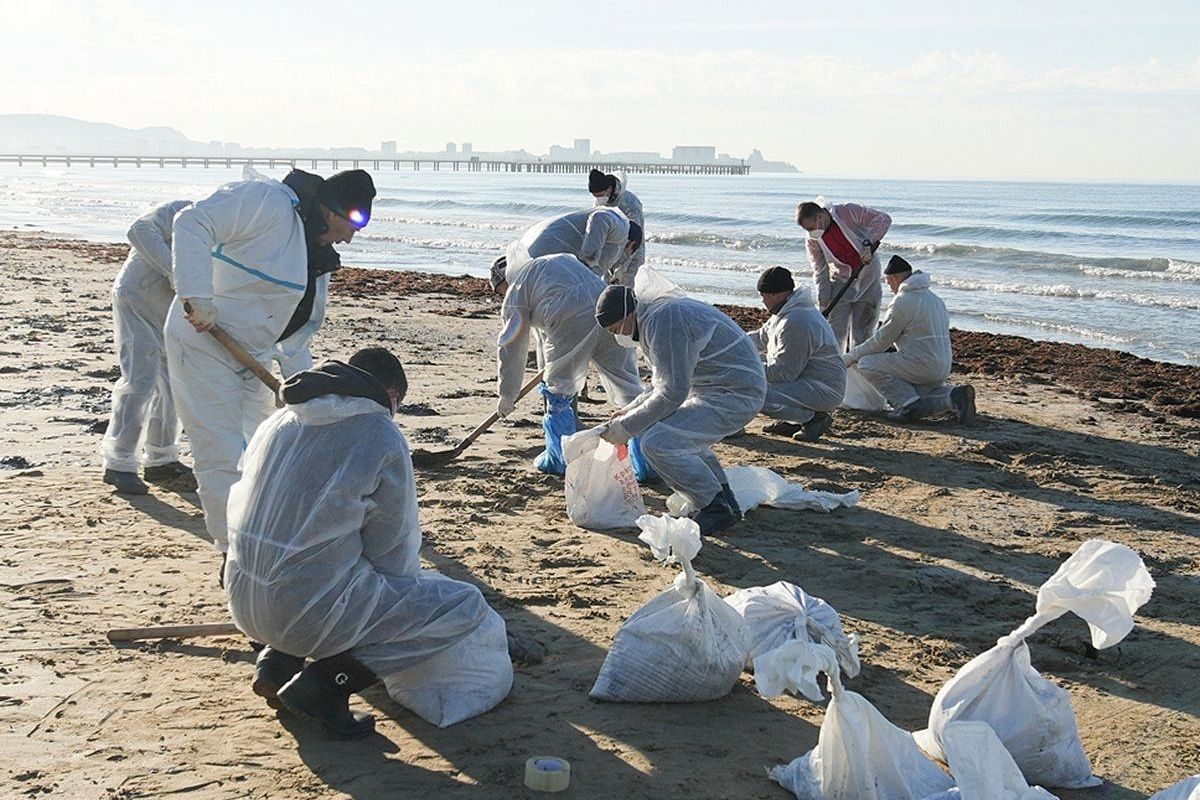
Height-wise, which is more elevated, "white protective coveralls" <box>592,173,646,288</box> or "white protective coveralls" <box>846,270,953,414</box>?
"white protective coveralls" <box>592,173,646,288</box>

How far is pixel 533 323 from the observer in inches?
294

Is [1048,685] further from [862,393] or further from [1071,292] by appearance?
[1071,292]

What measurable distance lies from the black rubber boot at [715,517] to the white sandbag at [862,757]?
8.94 feet

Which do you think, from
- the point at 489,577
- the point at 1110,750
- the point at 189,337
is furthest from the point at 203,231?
the point at 1110,750

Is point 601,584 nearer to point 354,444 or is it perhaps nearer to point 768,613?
point 768,613

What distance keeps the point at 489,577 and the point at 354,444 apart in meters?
1.92

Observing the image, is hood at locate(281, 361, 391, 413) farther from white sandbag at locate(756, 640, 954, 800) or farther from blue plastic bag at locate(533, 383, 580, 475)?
blue plastic bag at locate(533, 383, 580, 475)

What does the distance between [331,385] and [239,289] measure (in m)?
1.70

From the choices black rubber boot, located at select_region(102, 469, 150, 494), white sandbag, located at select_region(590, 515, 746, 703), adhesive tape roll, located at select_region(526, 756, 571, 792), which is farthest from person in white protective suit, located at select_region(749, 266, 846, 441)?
adhesive tape roll, located at select_region(526, 756, 571, 792)

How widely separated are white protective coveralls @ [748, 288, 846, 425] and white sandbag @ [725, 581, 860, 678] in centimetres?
374

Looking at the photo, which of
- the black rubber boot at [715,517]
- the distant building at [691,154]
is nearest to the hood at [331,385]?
the black rubber boot at [715,517]

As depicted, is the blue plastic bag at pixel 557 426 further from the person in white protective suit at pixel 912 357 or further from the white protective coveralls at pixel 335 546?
the white protective coveralls at pixel 335 546

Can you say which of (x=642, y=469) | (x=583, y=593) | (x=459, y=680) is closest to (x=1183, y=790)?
(x=459, y=680)

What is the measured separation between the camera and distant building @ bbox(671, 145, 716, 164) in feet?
586
